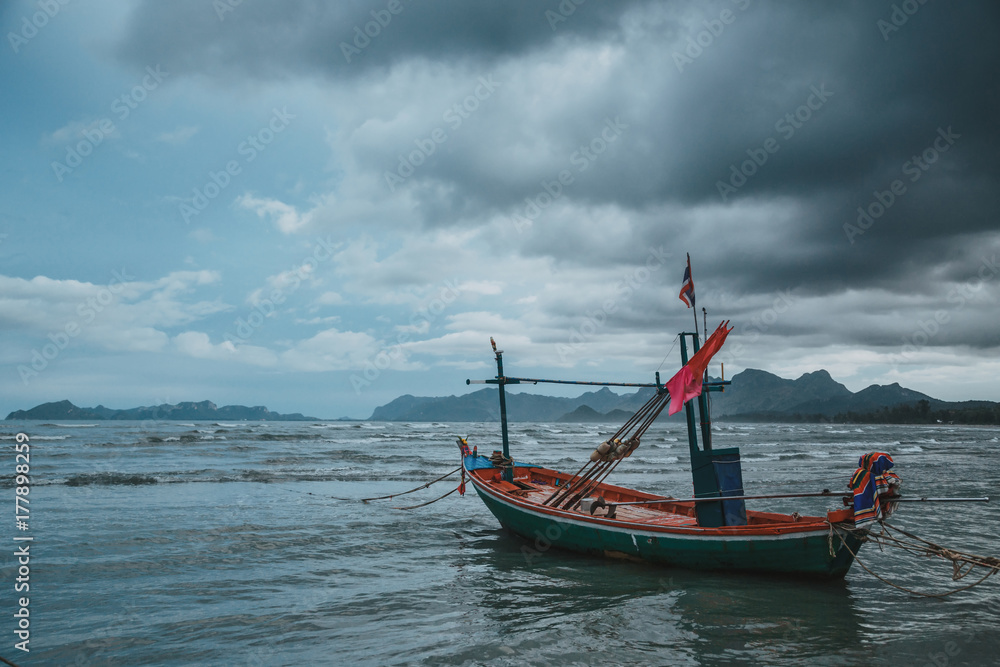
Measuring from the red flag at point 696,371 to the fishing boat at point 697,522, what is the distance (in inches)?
0.8

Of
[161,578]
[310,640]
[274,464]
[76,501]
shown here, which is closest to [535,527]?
[310,640]

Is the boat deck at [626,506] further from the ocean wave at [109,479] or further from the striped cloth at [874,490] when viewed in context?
A: the ocean wave at [109,479]

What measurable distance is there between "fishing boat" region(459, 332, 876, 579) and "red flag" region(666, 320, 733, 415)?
0.02 m

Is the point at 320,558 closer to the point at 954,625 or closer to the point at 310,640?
the point at 310,640

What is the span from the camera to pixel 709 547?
11.7 metres

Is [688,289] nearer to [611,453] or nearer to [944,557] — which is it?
[611,453]

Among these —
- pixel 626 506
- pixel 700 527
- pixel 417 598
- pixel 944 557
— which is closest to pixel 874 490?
pixel 944 557

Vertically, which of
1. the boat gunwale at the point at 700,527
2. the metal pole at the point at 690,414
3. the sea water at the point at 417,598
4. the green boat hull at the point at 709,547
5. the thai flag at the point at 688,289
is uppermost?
the thai flag at the point at 688,289

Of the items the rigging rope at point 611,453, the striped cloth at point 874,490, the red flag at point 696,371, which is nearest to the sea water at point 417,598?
the rigging rope at point 611,453

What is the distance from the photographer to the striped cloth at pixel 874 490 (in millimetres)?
10023

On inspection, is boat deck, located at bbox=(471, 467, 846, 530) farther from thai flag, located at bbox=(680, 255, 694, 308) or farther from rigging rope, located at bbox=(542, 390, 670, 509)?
thai flag, located at bbox=(680, 255, 694, 308)

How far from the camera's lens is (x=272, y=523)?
1852 centimetres

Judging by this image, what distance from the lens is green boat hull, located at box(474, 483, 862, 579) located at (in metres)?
10.8

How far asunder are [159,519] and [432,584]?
1114 centimetres
